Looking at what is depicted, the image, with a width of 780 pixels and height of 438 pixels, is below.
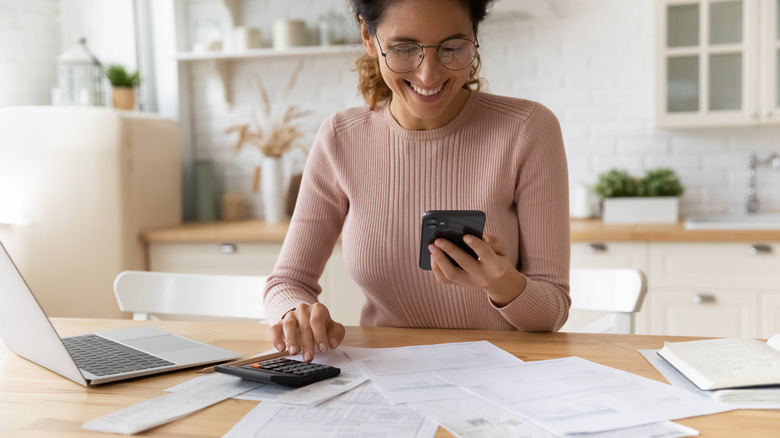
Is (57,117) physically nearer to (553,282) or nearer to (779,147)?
(553,282)

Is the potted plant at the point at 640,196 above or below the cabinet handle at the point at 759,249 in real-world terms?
above

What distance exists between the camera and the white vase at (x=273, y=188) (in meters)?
3.60

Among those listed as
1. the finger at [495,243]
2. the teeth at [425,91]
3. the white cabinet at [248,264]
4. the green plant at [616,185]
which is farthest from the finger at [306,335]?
the green plant at [616,185]

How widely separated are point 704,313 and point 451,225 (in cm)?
202

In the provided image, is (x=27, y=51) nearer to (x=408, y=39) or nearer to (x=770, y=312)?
(x=408, y=39)

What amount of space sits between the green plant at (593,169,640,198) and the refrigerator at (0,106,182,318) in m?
2.03

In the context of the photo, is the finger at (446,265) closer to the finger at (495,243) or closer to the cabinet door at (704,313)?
the finger at (495,243)

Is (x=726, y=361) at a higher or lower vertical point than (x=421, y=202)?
lower

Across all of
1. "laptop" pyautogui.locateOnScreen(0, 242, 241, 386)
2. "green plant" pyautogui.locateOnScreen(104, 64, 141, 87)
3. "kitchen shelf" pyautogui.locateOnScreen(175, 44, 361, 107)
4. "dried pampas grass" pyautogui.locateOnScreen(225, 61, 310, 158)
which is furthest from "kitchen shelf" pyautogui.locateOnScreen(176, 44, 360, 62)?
"laptop" pyautogui.locateOnScreen(0, 242, 241, 386)

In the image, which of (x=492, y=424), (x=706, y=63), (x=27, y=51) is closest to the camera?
(x=492, y=424)

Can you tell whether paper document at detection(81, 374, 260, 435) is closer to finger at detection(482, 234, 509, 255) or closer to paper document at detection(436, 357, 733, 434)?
paper document at detection(436, 357, 733, 434)

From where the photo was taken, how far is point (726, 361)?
1070 millimetres

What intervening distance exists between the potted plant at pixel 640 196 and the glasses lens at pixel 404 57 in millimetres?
1989

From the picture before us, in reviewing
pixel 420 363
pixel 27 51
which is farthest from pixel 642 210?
pixel 27 51
